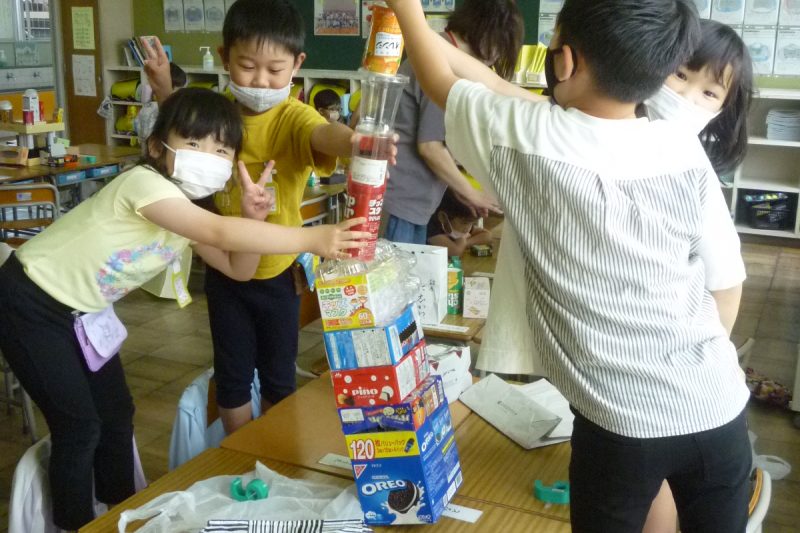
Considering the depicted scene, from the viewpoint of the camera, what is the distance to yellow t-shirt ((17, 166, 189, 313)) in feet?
5.58

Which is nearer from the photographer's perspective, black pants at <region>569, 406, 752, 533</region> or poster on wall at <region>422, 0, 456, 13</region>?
black pants at <region>569, 406, 752, 533</region>

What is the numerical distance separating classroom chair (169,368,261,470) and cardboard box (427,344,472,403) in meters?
0.55

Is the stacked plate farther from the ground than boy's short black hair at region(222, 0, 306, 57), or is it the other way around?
boy's short black hair at region(222, 0, 306, 57)

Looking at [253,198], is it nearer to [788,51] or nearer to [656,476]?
[656,476]

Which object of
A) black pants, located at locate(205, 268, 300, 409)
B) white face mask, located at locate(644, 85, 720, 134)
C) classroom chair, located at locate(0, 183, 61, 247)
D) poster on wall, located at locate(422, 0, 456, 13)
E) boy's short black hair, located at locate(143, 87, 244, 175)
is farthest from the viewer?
poster on wall, located at locate(422, 0, 456, 13)

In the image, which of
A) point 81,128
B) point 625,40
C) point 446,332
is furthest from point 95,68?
point 625,40

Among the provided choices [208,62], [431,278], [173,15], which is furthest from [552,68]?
[173,15]

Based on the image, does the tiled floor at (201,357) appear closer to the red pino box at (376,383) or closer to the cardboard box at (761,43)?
the cardboard box at (761,43)

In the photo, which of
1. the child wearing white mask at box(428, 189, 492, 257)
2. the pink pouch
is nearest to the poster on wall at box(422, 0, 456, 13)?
the child wearing white mask at box(428, 189, 492, 257)

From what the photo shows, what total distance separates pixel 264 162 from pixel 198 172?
32cm

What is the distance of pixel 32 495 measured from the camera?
1712 millimetres

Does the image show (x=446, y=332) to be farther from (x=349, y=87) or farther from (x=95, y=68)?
(x=95, y=68)

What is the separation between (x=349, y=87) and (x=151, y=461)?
489 cm

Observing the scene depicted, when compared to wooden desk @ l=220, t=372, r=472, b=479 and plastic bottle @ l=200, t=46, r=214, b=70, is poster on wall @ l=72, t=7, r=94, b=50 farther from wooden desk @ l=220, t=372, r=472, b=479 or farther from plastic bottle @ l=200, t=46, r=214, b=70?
wooden desk @ l=220, t=372, r=472, b=479
